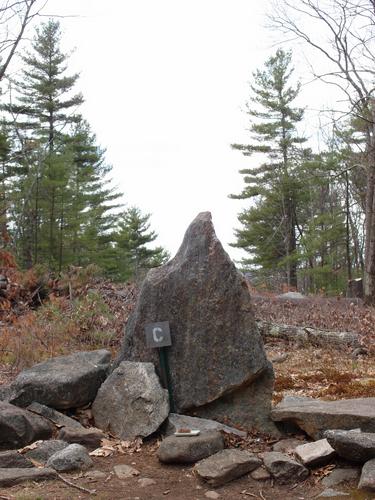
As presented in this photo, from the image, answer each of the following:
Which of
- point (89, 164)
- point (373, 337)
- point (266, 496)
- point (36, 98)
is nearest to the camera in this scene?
point (266, 496)

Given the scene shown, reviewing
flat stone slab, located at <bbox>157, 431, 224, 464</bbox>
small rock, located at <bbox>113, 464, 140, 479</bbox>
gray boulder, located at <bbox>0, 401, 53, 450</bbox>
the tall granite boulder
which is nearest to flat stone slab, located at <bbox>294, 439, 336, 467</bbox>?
flat stone slab, located at <bbox>157, 431, 224, 464</bbox>

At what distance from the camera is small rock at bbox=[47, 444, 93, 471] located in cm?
434

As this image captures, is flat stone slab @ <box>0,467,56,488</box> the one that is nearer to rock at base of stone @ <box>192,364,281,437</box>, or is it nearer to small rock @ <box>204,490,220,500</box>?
small rock @ <box>204,490,220,500</box>

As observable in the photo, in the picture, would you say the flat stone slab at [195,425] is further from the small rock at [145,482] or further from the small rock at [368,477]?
the small rock at [368,477]

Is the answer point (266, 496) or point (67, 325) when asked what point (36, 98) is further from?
point (266, 496)

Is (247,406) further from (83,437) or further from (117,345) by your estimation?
(117,345)

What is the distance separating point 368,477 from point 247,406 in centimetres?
161


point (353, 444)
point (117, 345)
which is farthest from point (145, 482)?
point (117, 345)

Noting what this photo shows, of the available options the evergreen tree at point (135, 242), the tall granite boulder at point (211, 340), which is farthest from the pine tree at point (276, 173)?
the tall granite boulder at point (211, 340)

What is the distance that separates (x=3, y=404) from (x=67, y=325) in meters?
3.95

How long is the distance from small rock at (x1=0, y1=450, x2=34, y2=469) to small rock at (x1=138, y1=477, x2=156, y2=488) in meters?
0.86

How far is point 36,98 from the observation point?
3119cm

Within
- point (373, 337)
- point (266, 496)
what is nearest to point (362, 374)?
point (373, 337)

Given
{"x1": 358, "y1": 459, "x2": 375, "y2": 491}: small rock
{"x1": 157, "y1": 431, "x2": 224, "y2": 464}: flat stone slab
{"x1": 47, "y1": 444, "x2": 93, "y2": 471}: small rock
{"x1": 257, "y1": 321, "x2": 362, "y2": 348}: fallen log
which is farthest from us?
{"x1": 257, "y1": 321, "x2": 362, "y2": 348}: fallen log
